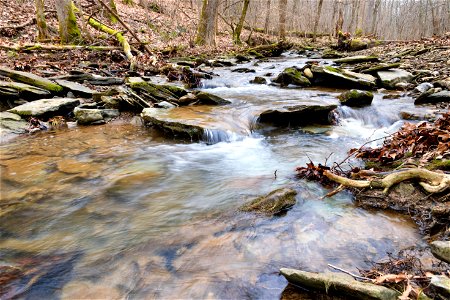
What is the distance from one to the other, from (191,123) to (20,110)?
3628 mm

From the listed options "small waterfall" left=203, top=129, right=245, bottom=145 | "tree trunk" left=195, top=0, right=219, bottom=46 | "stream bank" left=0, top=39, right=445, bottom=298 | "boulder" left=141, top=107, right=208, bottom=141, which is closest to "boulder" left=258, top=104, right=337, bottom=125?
"stream bank" left=0, top=39, right=445, bottom=298

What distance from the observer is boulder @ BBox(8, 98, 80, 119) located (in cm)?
652

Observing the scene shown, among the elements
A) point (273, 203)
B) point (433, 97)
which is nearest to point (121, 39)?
point (433, 97)

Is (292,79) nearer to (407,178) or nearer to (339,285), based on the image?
(407,178)

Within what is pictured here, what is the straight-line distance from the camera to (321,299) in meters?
1.98

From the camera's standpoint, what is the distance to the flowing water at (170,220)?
7.63 feet

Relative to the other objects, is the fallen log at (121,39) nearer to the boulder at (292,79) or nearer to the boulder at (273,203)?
the boulder at (292,79)

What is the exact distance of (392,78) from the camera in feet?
30.9

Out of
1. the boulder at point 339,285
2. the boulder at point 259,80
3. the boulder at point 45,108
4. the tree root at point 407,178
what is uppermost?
the boulder at point 259,80

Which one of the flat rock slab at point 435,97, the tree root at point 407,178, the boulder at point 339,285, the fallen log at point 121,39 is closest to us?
the boulder at point 339,285

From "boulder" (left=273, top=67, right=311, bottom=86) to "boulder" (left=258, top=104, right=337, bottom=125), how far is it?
360 cm

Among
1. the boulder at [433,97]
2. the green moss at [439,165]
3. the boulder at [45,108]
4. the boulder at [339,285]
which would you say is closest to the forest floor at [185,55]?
the green moss at [439,165]

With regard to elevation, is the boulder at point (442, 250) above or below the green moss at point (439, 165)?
below

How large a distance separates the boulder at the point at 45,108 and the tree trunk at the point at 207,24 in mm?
11793
